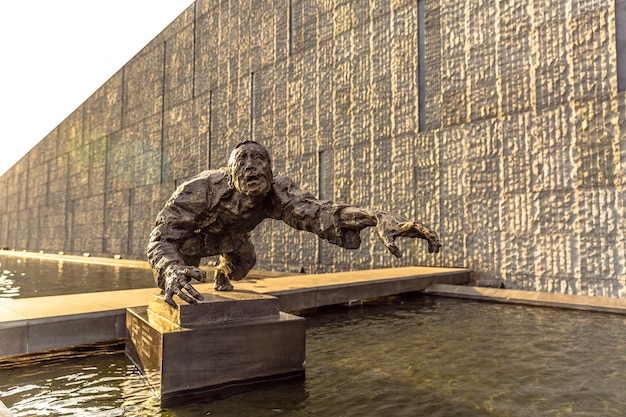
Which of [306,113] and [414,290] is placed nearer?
[414,290]

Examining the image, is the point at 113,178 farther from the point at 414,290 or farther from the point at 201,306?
the point at 201,306

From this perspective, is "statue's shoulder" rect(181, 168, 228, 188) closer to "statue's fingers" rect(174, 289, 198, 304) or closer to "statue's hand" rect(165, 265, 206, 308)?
"statue's hand" rect(165, 265, 206, 308)

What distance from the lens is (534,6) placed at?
9492mm

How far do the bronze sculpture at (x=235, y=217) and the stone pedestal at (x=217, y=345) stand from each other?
226 millimetres

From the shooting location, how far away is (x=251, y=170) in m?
3.49

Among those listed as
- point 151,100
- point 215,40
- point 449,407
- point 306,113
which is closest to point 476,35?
point 306,113

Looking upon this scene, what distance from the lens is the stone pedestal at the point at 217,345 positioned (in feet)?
9.93

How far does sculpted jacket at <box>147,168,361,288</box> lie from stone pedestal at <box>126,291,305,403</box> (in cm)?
44

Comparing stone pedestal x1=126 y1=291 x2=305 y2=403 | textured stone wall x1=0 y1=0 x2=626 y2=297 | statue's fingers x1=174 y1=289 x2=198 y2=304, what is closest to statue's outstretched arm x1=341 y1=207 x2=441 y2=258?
stone pedestal x1=126 y1=291 x2=305 y2=403

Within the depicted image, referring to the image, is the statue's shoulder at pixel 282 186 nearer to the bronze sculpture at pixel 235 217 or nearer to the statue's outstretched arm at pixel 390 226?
the bronze sculpture at pixel 235 217

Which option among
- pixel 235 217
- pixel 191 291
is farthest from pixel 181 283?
pixel 235 217

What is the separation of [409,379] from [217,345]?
4.87ft

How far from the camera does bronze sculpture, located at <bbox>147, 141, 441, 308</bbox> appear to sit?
3162 millimetres

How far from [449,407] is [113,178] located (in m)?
26.7
